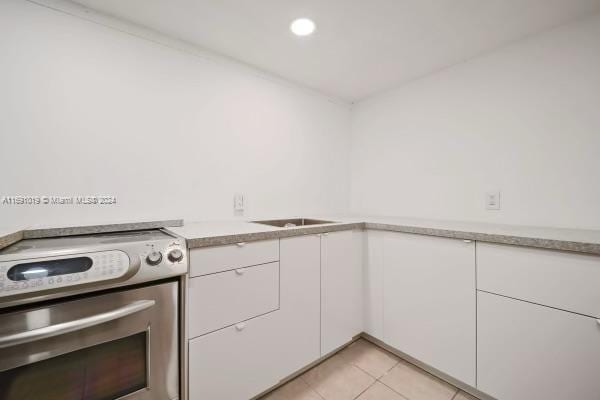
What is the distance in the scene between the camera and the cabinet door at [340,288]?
4.81ft

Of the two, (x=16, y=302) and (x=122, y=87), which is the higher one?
(x=122, y=87)

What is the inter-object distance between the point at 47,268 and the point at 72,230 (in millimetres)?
515

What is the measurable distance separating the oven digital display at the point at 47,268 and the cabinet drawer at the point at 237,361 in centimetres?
51

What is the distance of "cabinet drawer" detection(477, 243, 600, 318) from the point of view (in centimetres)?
92

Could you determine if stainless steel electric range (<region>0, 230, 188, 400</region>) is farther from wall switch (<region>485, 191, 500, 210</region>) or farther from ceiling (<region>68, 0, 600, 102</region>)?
wall switch (<region>485, 191, 500, 210</region>)

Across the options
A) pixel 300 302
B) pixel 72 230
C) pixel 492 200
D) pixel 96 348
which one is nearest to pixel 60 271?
pixel 96 348

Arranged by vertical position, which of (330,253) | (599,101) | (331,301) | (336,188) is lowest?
(331,301)

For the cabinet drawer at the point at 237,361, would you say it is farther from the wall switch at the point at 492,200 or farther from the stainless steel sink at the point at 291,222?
the wall switch at the point at 492,200

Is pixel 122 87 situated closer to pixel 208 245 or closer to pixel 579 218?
pixel 208 245

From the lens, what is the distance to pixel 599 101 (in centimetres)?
125

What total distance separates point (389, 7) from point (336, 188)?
4.79 feet

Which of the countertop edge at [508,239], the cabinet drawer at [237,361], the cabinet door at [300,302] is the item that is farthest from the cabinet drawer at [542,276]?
the cabinet drawer at [237,361]

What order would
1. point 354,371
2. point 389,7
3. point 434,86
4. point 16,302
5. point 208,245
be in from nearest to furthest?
point 16,302
point 208,245
point 389,7
point 354,371
point 434,86

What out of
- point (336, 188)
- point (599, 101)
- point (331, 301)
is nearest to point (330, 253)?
point (331, 301)
